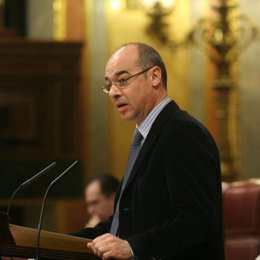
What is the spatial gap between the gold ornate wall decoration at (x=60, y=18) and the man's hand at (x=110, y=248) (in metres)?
5.60

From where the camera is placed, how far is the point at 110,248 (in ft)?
8.33

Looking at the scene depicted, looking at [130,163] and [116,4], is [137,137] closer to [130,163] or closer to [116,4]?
[130,163]

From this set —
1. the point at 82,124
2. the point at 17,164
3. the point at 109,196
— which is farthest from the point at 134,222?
the point at 82,124

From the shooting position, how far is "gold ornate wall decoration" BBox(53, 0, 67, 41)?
26.5 feet

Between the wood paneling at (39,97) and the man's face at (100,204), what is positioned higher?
the wood paneling at (39,97)

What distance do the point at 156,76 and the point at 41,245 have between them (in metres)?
0.69

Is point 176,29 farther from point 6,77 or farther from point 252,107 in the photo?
point 6,77

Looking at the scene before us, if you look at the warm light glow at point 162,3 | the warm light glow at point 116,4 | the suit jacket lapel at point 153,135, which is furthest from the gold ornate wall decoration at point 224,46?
the suit jacket lapel at point 153,135

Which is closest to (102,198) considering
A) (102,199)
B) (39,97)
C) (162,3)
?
(102,199)

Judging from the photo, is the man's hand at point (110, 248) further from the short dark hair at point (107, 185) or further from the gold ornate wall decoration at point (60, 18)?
the gold ornate wall decoration at point (60, 18)

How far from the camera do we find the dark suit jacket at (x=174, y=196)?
8.58 feet

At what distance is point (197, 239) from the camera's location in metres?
2.63

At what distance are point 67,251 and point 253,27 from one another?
229 inches

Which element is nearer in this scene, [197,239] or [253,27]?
[197,239]
